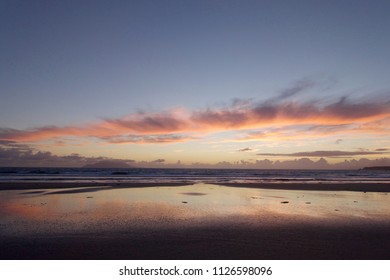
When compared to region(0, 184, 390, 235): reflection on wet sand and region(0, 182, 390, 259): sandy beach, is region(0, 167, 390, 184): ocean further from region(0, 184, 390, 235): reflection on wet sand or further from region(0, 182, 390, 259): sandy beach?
region(0, 182, 390, 259): sandy beach

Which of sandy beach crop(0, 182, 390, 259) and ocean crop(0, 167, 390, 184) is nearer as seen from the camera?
sandy beach crop(0, 182, 390, 259)

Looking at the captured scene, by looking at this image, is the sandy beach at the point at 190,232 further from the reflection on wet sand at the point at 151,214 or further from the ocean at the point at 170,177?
the ocean at the point at 170,177

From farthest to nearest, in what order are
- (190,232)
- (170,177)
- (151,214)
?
(170,177) < (151,214) < (190,232)

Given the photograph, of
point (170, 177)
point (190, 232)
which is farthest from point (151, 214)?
point (170, 177)

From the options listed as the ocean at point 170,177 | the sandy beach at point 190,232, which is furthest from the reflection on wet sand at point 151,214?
the ocean at point 170,177

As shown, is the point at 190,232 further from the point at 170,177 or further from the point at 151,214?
the point at 170,177

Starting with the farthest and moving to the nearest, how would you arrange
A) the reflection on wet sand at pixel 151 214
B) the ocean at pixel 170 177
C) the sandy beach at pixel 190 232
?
the ocean at pixel 170 177 < the reflection on wet sand at pixel 151 214 < the sandy beach at pixel 190 232

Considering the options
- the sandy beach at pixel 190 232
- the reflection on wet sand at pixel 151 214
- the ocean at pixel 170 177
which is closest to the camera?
the sandy beach at pixel 190 232

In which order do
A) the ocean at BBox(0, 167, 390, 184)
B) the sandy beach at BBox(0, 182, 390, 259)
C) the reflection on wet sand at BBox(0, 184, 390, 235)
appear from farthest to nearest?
the ocean at BBox(0, 167, 390, 184), the reflection on wet sand at BBox(0, 184, 390, 235), the sandy beach at BBox(0, 182, 390, 259)

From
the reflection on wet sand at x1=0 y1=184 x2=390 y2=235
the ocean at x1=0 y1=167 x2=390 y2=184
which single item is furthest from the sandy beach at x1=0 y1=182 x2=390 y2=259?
the ocean at x1=0 y1=167 x2=390 y2=184
